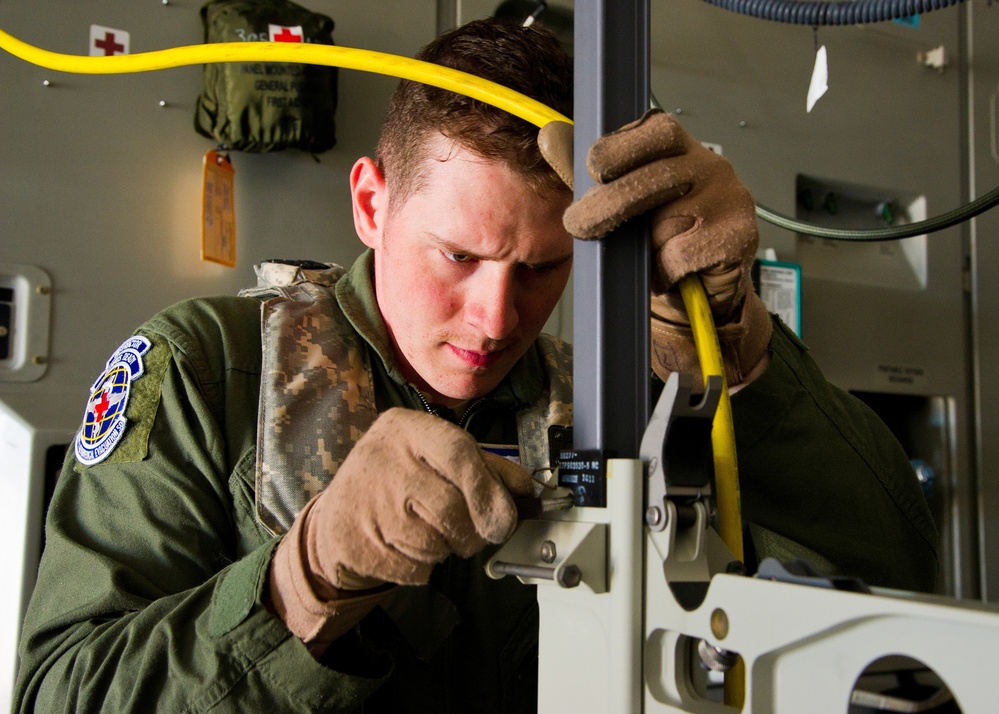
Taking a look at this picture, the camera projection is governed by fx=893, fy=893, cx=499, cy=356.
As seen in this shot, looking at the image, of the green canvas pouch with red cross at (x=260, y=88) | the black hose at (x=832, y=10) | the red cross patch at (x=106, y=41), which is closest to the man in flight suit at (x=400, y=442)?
the black hose at (x=832, y=10)

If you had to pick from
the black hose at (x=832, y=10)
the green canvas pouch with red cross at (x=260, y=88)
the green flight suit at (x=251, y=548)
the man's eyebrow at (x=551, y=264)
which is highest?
the green canvas pouch with red cross at (x=260, y=88)

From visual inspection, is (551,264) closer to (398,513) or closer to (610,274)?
(610,274)

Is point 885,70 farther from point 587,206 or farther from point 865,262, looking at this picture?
point 587,206

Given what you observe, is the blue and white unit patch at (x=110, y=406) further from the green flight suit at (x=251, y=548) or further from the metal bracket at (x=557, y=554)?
the metal bracket at (x=557, y=554)

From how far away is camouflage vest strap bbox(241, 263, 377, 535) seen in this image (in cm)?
95

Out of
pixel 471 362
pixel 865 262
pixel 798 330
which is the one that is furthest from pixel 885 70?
pixel 471 362

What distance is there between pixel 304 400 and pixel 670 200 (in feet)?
1.63

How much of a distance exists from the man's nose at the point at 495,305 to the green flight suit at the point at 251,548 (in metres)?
0.18

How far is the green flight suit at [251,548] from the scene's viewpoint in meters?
0.75

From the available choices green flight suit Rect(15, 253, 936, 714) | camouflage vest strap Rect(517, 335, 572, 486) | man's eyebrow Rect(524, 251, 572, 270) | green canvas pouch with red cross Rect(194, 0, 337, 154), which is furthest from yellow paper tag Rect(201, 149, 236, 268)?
man's eyebrow Rect(524, 251, 572, 270)

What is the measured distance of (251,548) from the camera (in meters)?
0.98

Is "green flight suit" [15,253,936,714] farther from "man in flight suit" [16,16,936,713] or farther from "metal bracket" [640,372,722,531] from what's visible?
"metal bracket" [640,372,722,531]

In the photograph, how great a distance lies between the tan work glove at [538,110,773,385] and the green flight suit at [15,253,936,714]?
30 centimetres

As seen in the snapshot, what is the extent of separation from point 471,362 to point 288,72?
27.6 inches
